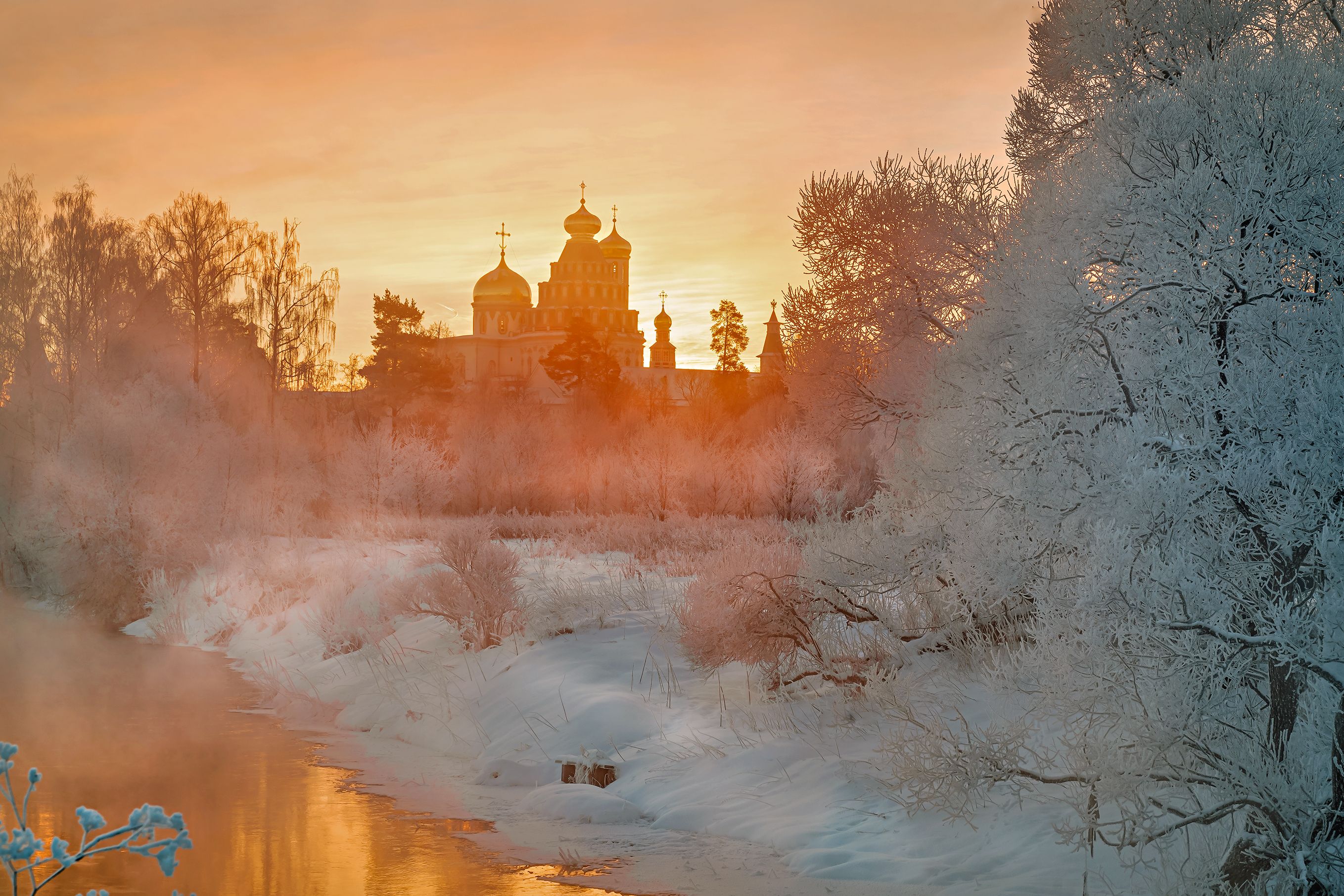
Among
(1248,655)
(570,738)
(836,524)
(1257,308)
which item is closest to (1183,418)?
(1257,308)

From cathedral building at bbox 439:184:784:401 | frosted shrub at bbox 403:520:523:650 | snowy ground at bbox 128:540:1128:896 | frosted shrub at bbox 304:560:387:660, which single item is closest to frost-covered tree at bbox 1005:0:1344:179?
snowy ground at bbox 128:540:1128:896

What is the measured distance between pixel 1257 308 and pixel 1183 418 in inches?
25.5

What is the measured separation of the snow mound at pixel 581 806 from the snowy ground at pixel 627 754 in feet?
0.06

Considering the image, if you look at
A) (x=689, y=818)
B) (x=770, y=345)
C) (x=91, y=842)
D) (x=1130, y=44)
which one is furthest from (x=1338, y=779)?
(x=770, y=345)

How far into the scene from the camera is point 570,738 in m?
10.5

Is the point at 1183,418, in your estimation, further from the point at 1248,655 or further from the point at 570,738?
the point at 570,738

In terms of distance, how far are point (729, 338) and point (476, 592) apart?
5965 cm

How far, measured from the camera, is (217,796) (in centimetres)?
984

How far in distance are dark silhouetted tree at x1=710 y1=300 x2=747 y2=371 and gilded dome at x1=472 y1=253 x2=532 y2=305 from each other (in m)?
33.4

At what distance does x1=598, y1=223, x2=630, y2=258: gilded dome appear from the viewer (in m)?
104

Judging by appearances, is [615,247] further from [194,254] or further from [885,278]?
[885,278]

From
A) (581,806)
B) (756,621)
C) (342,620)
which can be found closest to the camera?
(581,806)

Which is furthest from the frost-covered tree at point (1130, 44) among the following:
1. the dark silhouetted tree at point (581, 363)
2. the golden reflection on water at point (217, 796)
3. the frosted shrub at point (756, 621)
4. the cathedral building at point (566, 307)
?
the cathedral building at point (566, 307)

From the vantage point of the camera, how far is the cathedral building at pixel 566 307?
98250 millimetres
